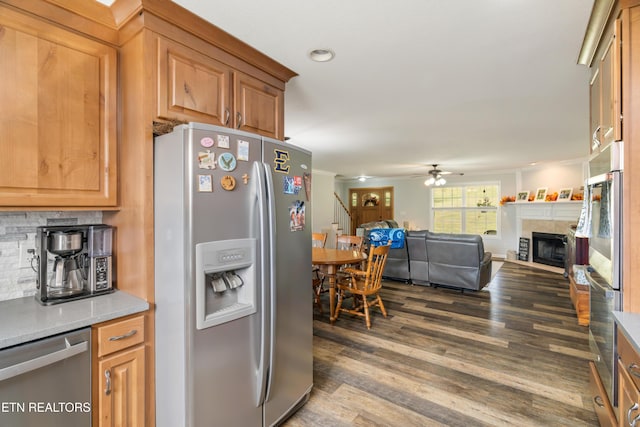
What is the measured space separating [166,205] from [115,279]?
0.69 meters

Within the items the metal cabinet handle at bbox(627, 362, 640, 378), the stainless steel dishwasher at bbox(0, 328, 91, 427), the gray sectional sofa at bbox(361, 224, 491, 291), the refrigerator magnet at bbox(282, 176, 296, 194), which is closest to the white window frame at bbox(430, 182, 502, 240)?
the gray sectional sofa at bbox(361, 224, 491, 291)

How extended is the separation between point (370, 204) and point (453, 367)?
8.23 m

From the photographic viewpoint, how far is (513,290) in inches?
195

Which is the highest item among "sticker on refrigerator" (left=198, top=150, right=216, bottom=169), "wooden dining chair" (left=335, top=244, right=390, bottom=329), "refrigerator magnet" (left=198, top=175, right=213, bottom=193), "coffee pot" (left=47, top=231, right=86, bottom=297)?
"sticker on refrigerator" (left=198, top=150, right=216, bottom=169)

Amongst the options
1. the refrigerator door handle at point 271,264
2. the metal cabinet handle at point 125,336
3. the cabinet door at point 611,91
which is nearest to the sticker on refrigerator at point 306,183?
the refrigerator door handle at point 271,264

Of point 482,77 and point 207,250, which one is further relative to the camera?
point 482,77

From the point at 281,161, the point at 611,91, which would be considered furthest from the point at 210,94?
the point at 611,91

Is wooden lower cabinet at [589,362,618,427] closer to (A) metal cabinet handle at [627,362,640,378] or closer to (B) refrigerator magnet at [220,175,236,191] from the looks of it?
(A) metal cabinet handle at [627,362,640,378]

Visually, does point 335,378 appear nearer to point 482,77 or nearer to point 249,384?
point 249,384

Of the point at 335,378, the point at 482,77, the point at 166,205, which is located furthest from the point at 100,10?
the point at 335,378

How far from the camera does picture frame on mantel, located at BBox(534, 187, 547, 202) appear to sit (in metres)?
7.19

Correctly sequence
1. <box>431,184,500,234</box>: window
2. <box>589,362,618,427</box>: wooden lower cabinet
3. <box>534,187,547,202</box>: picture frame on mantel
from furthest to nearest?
<box>431,184,500,234</box>: window, <box>534,187,547,202</box>: picture frame on mantel, <box>589,362,618,427</box>: wooden lower cabinet

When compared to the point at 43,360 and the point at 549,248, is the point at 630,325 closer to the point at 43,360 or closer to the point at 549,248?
the point at 43,360

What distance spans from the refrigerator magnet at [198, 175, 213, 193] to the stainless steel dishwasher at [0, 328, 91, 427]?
0.79 m
